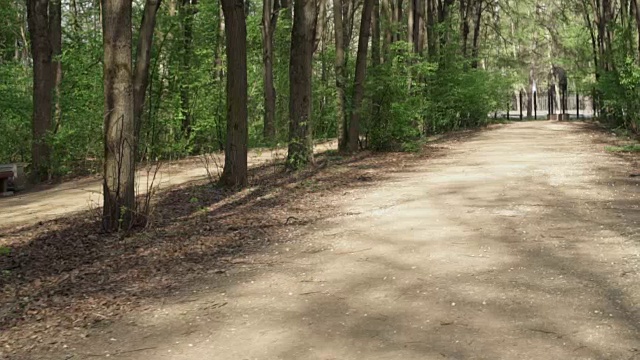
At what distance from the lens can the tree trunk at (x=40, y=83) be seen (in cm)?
1647

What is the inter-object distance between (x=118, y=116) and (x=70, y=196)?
721 centimetres

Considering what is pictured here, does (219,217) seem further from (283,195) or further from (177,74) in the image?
(177,74)

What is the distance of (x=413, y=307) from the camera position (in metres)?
4.82

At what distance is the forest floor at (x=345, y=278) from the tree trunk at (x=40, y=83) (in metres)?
7.37

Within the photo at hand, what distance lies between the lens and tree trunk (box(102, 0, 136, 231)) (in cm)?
786

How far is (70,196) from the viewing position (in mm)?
14414

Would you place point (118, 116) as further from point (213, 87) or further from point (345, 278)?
point (213, 87)

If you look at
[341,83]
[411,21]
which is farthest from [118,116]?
[411,21]

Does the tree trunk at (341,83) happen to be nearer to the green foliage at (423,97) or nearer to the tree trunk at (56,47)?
the green foliage at (423,97)

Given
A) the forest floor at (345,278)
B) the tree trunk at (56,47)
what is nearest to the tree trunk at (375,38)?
the forest floor at (345,278)

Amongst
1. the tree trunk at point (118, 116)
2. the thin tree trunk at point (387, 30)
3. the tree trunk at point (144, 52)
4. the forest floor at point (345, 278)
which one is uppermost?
A: the thin tree trunk at point (387, 30)

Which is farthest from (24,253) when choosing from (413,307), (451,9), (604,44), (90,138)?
(604,44)

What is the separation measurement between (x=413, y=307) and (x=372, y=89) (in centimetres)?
1284

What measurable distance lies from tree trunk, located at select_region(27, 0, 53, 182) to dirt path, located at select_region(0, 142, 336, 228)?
1.12 meters
